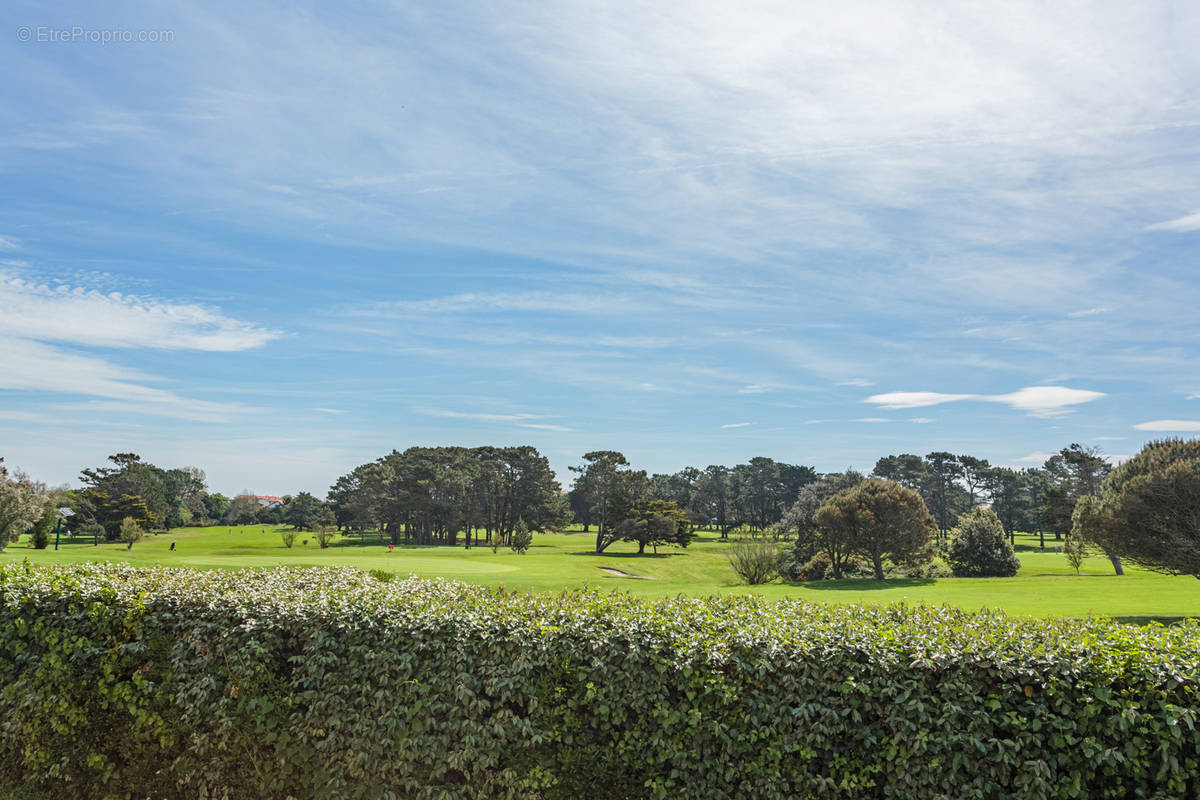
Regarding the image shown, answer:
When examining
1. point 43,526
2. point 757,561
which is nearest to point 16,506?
point 43,526

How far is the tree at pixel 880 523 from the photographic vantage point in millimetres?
36469

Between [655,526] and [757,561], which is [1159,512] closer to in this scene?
[757,561]

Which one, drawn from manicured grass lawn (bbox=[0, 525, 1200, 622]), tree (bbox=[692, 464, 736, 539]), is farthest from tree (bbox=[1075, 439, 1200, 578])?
tree (bbox=[692, 464, 736, 539])

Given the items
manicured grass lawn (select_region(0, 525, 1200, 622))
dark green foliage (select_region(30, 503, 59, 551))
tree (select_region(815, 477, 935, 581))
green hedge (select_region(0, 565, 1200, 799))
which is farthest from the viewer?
dark green foliage (select_region(30, 503, 59, 551))

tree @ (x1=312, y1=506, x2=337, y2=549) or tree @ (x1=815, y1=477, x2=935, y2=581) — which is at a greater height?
tree @ (x1=815, y1=477, x2=935, y2=581)

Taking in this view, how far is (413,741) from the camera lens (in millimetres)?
5695

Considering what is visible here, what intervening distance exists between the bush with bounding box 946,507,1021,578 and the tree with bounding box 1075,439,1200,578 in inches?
940

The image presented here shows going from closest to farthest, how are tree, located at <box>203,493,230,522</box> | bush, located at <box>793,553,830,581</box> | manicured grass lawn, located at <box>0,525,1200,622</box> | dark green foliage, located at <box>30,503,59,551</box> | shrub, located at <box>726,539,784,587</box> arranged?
manicured grass lawn, located at <box>0,525,1200,622</box> → shrub, located at <box>726,539,784,587</box> → dark green foliage, located at <box>30,503,59,551</box> → bush, located at <box>793,553,830,581</box> → tree, located at <box>203,493,230,522</box>

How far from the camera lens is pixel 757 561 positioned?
108ft

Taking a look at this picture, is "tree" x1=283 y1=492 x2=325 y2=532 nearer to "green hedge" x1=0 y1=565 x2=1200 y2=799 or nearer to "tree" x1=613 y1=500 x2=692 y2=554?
"tree" x1=613 y1=500 x2=692 y2=554

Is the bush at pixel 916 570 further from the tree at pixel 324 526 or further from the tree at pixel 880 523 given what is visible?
the tree at pixel 324 526

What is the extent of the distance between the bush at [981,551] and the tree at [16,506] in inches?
2054

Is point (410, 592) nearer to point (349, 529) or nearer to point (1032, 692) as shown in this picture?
point (1032, 692)

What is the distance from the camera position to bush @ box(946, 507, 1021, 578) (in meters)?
42.1
